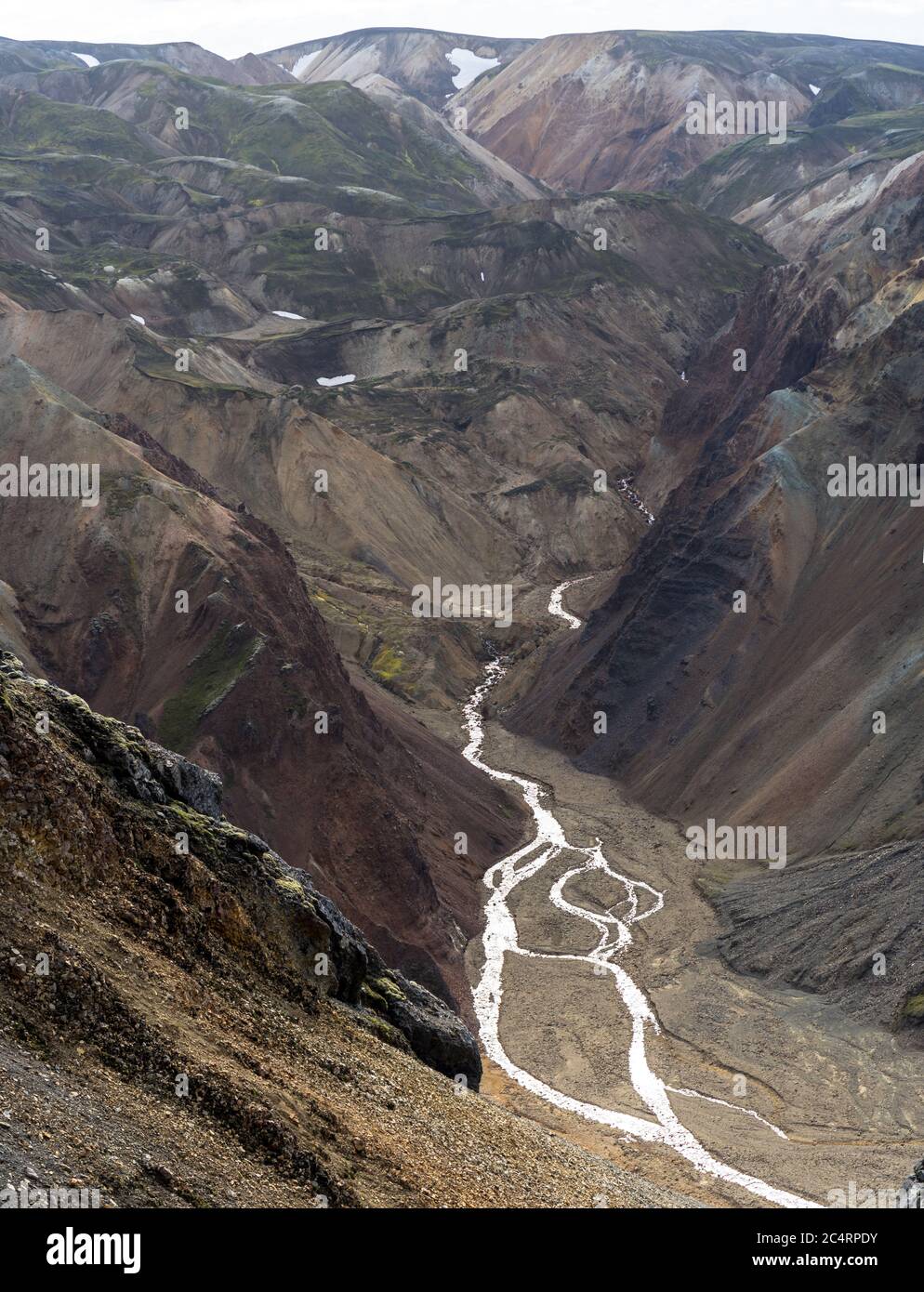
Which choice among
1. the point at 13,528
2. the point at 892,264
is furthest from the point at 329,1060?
the point at 892,264

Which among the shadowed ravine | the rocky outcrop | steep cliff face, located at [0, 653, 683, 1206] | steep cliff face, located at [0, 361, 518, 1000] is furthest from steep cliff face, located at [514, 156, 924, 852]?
steep cliff face, located at [0, 653, 683, 1206]

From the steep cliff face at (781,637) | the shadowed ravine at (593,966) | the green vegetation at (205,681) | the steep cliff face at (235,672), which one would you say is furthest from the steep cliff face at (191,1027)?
the steep cliff face at (781,637)

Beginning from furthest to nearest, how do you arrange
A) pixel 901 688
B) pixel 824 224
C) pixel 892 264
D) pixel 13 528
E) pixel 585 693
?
pixel 824 224 → pixel 892 264 → pixel 585 693 → pixel 13 528 → pixel 901 688

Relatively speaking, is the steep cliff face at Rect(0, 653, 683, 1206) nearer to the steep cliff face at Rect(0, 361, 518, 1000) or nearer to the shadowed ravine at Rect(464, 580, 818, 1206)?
the shadowed ravine at Rect(464, 580, 818, 1206)

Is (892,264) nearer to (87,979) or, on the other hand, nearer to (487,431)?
(487,431)

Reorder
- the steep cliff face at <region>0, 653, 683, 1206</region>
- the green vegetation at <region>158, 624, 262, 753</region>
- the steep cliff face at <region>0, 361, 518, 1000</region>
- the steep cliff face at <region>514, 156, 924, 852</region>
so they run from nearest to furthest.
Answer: the steep cliff face at <region>0, 653, 683, 1206</region> < the steep cliff face at <region>0, 361, 518, 1000</region> < the green vegetation at <region>158, 624, 262, 753</region> < the steep cliff face at <region>514, 156, 924, 852</region>

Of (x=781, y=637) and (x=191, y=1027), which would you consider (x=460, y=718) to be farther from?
(x=191, y=1027)

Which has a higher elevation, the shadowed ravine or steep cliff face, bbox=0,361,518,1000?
steep cliff face, bbox=0,361,518,1000
